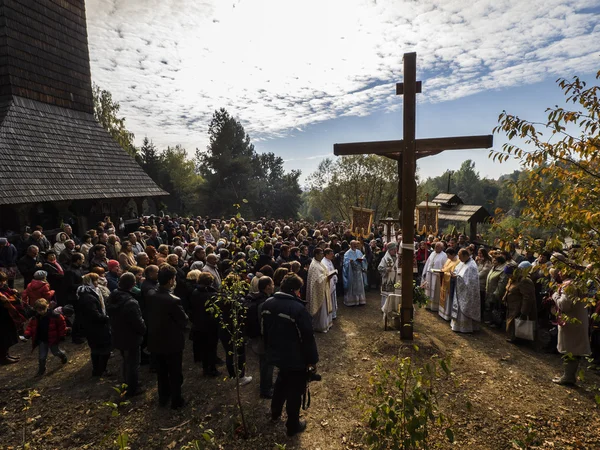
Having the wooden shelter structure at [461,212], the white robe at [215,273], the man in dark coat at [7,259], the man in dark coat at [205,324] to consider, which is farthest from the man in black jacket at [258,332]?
the wooden shelter structure at [461,212]

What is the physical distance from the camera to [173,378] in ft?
15.5

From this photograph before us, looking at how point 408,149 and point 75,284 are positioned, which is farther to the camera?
point 75,284

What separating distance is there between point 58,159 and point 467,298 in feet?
59.7

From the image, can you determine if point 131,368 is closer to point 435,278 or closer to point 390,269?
point 390,269

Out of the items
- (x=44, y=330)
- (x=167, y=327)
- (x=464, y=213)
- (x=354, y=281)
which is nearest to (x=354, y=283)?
(x=354, y=281)

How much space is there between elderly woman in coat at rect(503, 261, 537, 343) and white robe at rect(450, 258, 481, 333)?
627 millimetres

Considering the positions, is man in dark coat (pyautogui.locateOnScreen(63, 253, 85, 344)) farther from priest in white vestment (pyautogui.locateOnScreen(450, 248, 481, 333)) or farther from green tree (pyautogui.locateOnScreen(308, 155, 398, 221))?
green tree (pyautogui.locateOnScreen(308, 155, 398, 221))

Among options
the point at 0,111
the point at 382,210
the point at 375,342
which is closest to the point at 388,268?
the point at 375,342

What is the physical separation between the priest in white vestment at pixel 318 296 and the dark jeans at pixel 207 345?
265cm

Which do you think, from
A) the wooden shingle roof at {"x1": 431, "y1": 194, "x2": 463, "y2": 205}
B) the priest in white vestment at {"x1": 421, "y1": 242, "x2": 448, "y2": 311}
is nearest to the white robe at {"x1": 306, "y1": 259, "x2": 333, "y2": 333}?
the priest in white vestment at {"x1": 421, "y1": 242, "x2": 448, "y2": 311}

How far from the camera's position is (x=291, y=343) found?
4.08 metres

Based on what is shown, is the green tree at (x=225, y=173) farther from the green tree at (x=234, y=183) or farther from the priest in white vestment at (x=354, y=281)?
the priest in white vestment at (x=354, y=281)

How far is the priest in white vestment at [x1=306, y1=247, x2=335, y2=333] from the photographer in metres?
7.70

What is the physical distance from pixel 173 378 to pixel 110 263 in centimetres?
337
